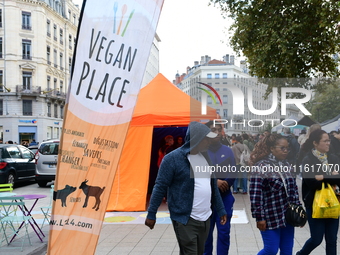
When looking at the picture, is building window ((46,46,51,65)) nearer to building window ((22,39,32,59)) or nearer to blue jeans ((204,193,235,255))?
building window ((22,39,32,59))

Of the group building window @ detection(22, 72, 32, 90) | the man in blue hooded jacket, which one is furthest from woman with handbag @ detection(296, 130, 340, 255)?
building window @ detection(22, 72, 32, 90)

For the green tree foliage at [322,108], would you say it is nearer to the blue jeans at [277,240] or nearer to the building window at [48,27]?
the blue jeans at [277,240]

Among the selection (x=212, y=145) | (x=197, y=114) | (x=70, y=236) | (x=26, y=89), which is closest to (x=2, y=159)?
(x=197, y=114)

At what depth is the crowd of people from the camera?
13.6 ft

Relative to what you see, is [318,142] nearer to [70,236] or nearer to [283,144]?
[283,144]

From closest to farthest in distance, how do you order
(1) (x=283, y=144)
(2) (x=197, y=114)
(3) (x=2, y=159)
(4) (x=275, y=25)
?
(1) (x=283, y=144), (2) (x=197, y=114), (3) (x=2, y=159), (4) (x=275, y=25)

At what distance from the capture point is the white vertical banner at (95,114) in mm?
3412

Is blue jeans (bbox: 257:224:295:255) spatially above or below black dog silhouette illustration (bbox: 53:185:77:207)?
below

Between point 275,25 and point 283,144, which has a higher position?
point 275,25

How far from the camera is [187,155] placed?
167 inches

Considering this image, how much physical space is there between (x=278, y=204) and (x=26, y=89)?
2025 inches

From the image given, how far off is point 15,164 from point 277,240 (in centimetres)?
1280

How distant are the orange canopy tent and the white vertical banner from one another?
6493 mm

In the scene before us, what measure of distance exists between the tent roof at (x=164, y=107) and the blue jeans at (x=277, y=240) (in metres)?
5.28
